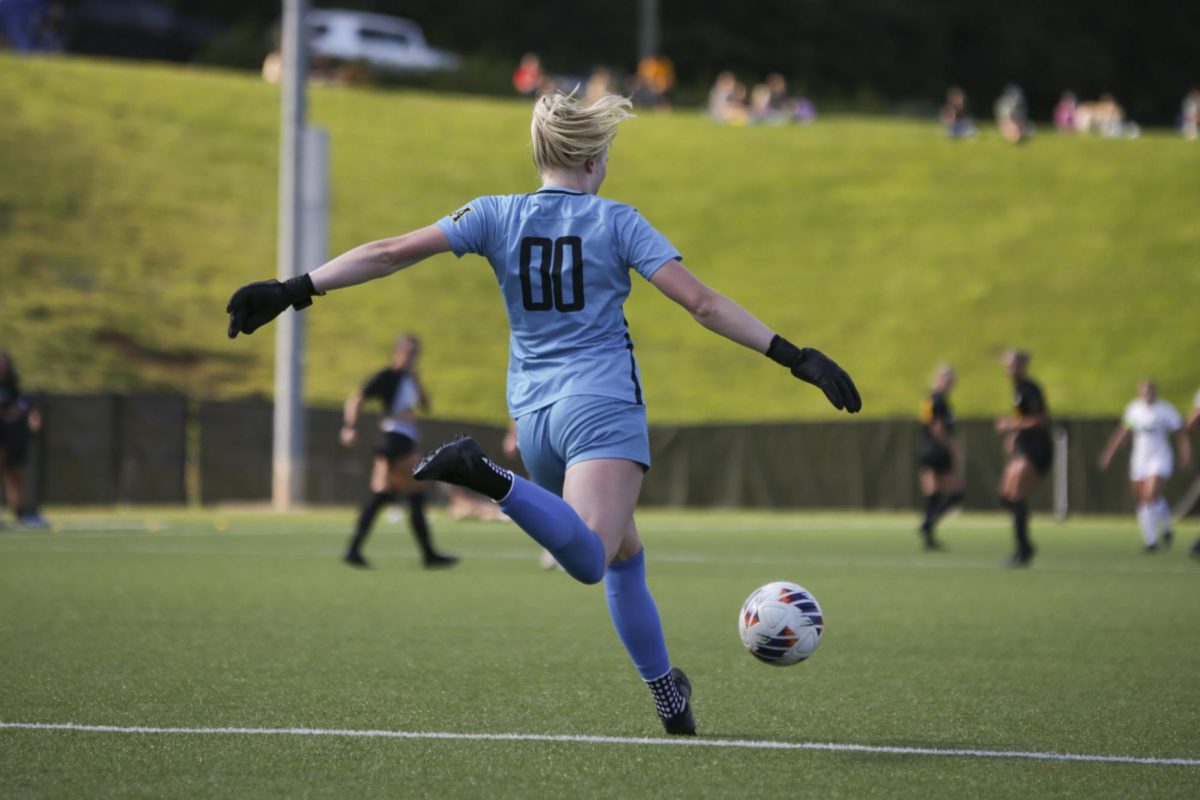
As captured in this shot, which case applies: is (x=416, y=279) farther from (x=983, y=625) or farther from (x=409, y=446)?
(x=983, y=625)

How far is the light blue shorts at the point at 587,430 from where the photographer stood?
5.68 meters

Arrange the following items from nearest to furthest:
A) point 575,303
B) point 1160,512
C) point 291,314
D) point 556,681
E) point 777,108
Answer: point 575,303
point 556,681
point 1160,512
point 291,314
point 777,108

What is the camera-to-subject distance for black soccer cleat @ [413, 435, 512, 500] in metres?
5.35

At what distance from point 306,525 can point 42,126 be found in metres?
23.0

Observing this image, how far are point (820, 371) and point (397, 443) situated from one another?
921 cm

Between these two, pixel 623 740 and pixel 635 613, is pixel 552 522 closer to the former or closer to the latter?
pixel 635 613

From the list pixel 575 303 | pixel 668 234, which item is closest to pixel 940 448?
pixel 575 303

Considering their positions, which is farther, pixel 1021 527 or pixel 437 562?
pixel 1021 527

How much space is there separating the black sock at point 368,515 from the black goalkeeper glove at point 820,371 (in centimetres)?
918

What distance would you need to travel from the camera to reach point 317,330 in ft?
117

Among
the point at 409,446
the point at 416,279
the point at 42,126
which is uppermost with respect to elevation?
the point at 42,126

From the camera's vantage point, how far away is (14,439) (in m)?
19.4

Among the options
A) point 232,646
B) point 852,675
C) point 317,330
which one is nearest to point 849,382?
point 852,675

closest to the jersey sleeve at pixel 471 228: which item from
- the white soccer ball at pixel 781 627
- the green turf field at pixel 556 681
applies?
the green turf field at pixel 556 681
